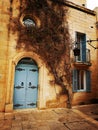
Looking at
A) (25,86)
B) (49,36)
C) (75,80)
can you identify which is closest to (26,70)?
(25,86)

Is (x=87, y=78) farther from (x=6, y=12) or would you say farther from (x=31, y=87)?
(x=6, y=12)

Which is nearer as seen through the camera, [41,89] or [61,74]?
[41,89]

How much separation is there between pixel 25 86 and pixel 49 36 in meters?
3.40

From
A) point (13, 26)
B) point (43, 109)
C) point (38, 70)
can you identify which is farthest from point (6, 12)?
point (43, 109)

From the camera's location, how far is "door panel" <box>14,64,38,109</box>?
7.79m

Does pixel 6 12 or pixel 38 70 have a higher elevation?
pixel 6 12

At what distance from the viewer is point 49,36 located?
8.74m

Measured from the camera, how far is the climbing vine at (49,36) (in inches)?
320

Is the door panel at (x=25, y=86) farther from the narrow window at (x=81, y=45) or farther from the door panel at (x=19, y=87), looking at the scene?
the narrow window at (x=81, y=45)

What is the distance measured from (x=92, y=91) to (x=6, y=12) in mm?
7763

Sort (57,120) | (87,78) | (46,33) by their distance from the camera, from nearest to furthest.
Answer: (57,120)
(46,33)
(87,78)

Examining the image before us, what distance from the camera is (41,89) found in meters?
8.09

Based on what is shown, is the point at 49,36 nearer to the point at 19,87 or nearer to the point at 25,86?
the point at 25,86

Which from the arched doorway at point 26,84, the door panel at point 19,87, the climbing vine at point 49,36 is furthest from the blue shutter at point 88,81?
the door panel at point 19,87
